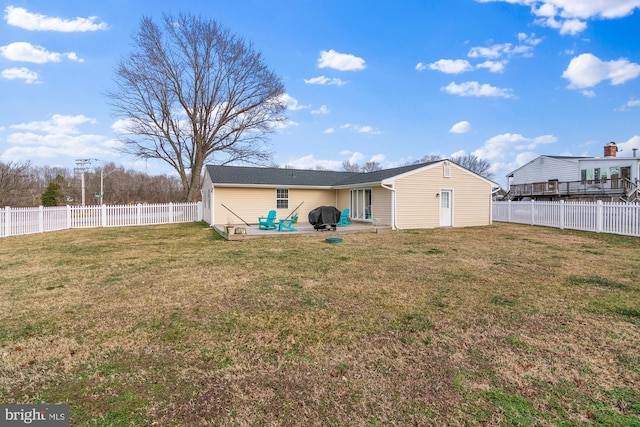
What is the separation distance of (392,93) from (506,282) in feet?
55.4

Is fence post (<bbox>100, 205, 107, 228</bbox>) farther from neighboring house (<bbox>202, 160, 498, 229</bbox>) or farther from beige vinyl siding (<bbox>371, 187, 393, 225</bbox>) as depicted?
beige vinyl siding (<bbox>371, 187, 393, 225</bbox>)

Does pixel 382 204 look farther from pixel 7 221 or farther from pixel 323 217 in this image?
pixel 7 221

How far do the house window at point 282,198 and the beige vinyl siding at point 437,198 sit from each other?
6.28 meters

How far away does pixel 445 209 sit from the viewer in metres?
15.2

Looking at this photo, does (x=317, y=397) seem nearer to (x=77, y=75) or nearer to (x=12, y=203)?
(x=77, y=75)

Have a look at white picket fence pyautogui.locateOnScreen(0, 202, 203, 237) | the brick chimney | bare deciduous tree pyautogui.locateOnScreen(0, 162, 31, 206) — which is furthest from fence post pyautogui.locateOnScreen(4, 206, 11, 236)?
the brick chimney

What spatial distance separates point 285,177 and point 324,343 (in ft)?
49.6

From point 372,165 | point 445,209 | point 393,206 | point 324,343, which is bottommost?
point 324,343

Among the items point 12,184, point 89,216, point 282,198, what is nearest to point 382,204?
point 282,198

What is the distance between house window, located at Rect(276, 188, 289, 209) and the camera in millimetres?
16980

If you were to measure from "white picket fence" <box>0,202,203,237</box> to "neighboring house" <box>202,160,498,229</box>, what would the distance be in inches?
99.9

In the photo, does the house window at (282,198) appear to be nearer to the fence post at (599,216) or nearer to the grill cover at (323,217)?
the grill cover at (323,217)

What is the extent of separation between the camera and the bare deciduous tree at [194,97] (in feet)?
74.5

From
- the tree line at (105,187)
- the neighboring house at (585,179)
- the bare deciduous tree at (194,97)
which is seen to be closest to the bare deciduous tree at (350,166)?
the tree line at (105,187)
